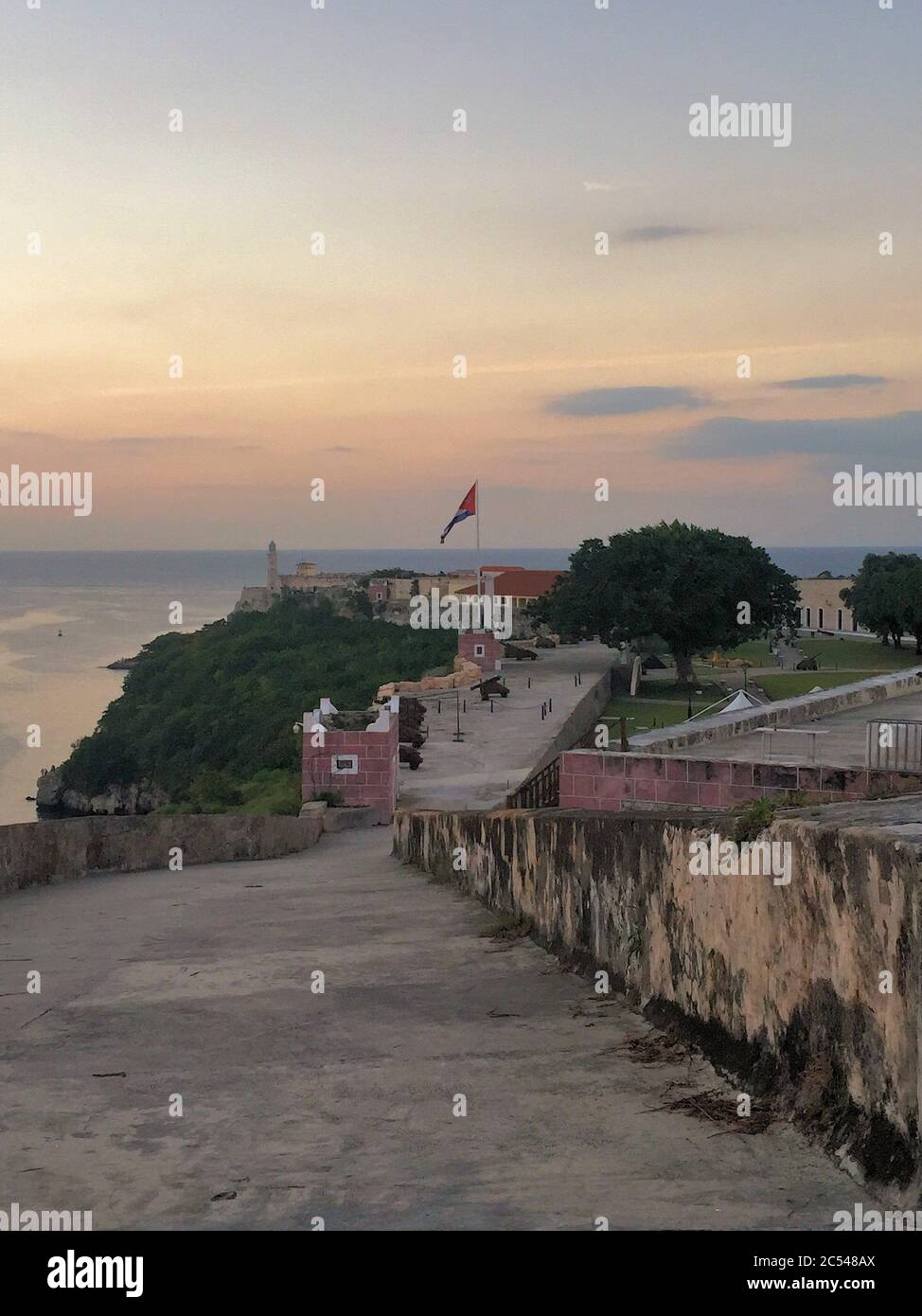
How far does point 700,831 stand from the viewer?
5.69m

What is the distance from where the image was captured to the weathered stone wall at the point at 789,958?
4012mm

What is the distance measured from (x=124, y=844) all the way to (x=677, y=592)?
135ft

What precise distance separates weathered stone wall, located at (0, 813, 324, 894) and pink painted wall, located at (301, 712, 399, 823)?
6.27 m

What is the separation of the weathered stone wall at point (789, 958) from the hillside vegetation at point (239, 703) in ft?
96.0

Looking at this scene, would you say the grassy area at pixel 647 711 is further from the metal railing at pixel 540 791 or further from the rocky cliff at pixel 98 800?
the rocky cliff at pixel 98 800

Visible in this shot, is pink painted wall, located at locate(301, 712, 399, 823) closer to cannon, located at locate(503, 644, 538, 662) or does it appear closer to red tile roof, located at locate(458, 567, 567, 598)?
cannon, located at locate(503, 644, 538, 662)

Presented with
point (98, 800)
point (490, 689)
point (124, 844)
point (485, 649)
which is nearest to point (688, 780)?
point (124, 844)

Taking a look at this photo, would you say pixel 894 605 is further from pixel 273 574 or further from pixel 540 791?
pixel 273 574

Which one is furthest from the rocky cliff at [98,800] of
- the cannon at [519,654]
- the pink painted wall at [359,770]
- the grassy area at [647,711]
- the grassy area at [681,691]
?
the pink painted wall at [359,770]

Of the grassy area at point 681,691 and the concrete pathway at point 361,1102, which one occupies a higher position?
the grassy area at point 681,691

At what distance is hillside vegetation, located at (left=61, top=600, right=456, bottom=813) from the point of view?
2058 inches
